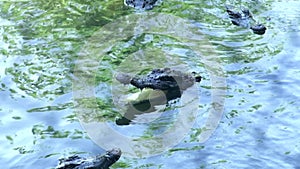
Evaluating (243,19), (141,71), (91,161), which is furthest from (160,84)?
(243,19)

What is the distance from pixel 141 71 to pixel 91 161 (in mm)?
2101

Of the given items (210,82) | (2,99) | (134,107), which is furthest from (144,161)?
(2,99)

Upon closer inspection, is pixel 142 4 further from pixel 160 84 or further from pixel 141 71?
pixel 160 84

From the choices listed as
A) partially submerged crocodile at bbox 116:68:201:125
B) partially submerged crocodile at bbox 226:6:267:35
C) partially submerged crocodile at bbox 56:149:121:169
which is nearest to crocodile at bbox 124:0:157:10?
partially submerged crocodile at bbox 226:6:267:35

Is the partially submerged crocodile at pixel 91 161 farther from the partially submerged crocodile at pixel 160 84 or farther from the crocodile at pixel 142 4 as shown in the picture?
the crocodile at pixel 142 4

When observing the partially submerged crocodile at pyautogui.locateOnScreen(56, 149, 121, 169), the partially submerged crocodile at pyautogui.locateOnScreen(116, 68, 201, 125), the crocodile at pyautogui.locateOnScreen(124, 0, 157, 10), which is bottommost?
the partially submerged crocodile at pyautogui.locateOnScreen(56, 149, 121, 169)

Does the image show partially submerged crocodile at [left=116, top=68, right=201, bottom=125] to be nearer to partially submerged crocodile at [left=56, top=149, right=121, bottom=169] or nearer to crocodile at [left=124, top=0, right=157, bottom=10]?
partially submerged crocodile at [left=56, top=149, right=121, bottom=169]

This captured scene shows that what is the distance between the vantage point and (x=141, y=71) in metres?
7.43

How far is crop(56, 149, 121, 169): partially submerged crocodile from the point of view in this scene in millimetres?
5555

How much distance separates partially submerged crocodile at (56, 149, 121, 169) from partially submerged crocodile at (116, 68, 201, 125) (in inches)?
39.1

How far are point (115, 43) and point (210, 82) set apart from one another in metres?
1.73

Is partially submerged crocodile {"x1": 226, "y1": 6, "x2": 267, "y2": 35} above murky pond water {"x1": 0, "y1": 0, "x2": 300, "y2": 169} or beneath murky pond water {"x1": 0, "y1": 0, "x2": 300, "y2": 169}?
above

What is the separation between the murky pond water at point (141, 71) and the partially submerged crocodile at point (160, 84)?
0.17m

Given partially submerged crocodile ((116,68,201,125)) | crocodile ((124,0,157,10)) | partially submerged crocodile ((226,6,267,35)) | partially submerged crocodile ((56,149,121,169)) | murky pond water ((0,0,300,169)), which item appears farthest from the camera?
crocodile ((124,0,157,10))
